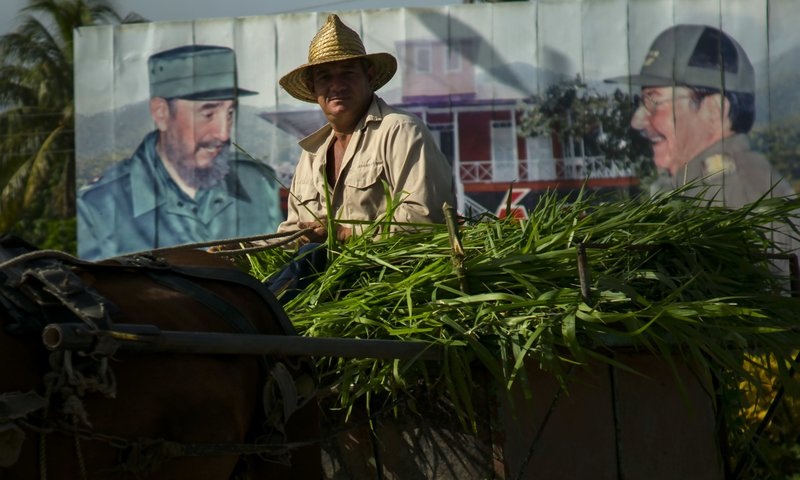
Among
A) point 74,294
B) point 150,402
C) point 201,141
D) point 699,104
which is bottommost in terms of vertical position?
point 150,402

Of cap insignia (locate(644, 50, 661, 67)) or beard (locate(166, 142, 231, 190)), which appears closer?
cap insignia (locate(644, 50, 661, 67))

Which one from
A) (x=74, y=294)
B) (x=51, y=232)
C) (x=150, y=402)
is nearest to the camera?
(x=74, y=294)

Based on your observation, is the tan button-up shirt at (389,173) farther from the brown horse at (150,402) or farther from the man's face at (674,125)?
the man's face at (674,125)

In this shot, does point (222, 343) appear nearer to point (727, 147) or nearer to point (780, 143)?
point (727, 147)

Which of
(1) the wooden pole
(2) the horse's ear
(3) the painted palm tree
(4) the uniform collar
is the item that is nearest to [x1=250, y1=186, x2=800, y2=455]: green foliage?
(1) the wooden pole

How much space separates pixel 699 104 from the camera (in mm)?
12703

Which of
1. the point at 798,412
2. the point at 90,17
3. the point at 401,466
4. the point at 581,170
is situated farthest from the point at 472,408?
the point at 90,17

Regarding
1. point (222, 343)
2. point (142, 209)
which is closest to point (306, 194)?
point (222, 343)

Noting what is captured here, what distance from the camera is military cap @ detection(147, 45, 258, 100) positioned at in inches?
532

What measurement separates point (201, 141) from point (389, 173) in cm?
961

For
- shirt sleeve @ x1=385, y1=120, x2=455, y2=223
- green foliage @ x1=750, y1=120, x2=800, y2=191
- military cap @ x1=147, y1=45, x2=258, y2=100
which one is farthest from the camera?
military cap @ x1=147, y1=45, x2=258, y2=100

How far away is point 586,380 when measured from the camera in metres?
3.39

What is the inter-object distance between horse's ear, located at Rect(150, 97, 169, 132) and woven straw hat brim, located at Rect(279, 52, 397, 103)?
365 inches

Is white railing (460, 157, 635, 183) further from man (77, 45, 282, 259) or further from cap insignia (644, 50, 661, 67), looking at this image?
man (77, 45, 282, 259)
